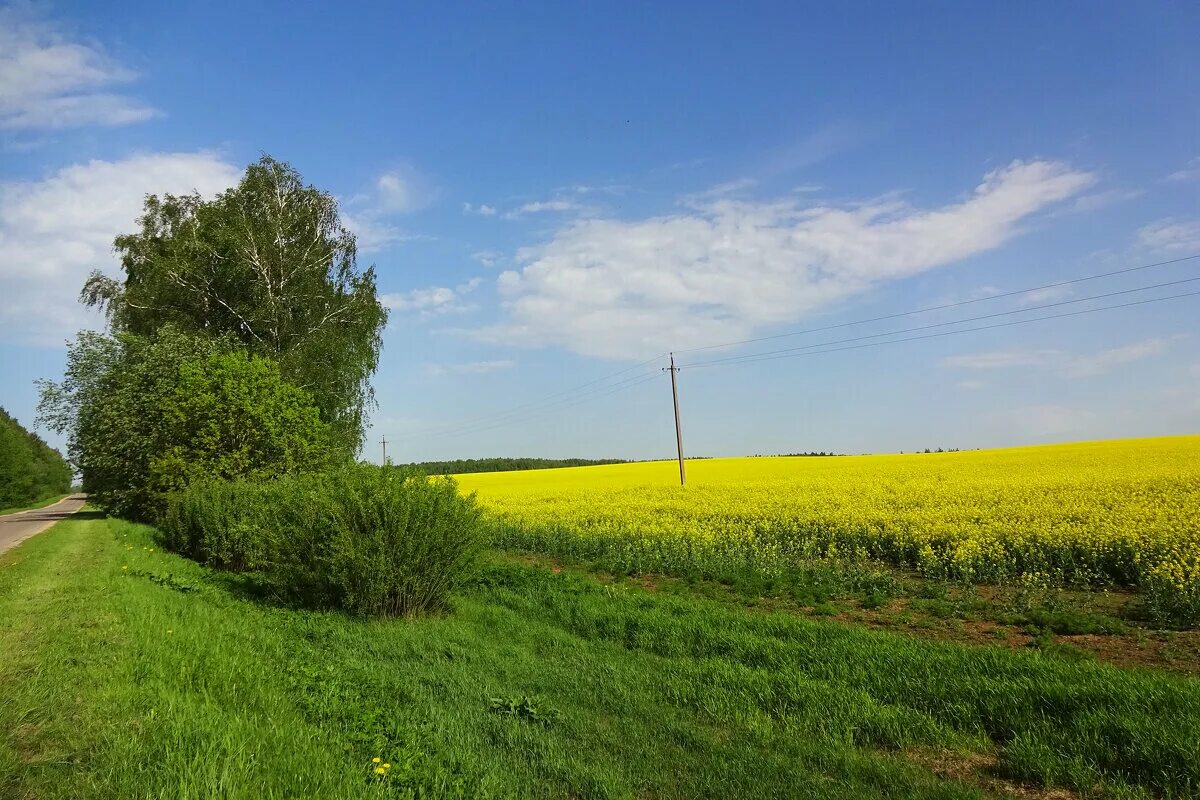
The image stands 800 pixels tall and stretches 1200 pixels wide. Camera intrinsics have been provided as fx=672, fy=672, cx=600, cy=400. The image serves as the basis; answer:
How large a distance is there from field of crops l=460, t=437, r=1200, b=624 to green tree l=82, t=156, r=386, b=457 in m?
10.4

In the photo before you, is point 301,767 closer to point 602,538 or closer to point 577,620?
point 577,620

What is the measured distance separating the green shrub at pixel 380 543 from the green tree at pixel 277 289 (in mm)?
18477

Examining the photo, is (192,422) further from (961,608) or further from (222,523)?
(961,608)

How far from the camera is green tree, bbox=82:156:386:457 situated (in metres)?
27.7

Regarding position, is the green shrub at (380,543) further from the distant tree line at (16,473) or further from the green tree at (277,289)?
the distant tree line at (16,473)

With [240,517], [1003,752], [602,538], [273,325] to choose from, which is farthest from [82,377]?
[1003,752]

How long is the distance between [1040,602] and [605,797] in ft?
25.6

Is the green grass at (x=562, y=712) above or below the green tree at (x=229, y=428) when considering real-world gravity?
below

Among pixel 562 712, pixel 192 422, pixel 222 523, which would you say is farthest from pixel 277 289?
pixel 562 712

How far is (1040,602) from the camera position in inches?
359

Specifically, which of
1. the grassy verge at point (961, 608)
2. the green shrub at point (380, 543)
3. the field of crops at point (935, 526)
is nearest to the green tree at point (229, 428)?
the field of crops at point (935, 526)

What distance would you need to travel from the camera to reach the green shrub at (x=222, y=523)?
13.8m

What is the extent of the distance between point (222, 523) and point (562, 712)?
12.3 metres

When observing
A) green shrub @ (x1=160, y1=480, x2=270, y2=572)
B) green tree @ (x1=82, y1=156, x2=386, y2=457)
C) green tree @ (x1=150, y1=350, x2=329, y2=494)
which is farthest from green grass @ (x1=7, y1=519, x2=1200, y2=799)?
green tree @ (x1=82, y1=156, x2=386, y2=457)
